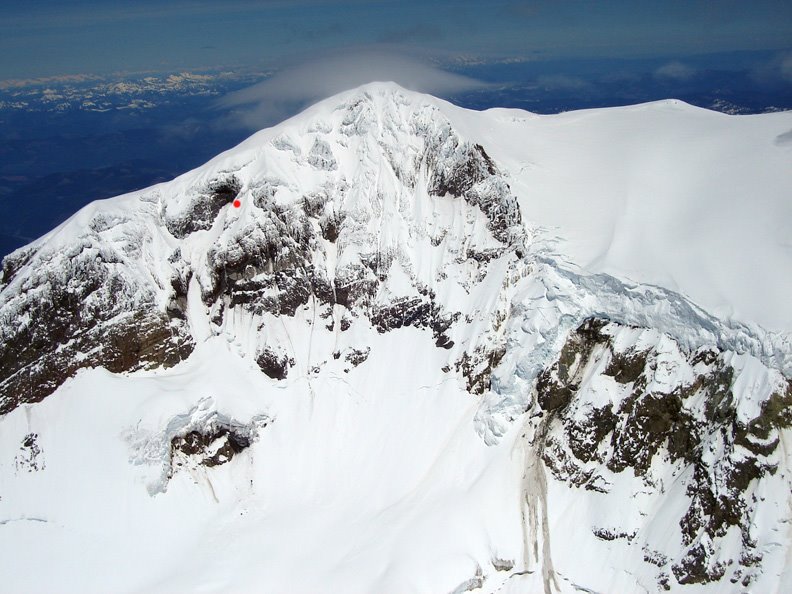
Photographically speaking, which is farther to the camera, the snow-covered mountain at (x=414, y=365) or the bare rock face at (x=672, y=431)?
the snow-covered mountain at (x=414, y=365)

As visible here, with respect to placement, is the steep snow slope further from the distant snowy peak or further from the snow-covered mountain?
the distant snowy peak

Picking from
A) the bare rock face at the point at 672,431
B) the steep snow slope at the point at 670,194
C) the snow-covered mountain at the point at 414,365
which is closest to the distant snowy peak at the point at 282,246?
the snow-covered mountain at the point at 414,365

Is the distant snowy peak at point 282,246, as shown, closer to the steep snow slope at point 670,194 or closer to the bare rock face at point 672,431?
the steep snow slope at point 670,194

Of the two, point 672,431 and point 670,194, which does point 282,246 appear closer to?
point 670,194

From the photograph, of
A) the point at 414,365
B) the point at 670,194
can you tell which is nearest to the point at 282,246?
the point at 414,365

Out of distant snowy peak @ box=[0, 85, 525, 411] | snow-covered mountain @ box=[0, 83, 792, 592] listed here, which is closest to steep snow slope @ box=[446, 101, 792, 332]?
snow-covered mountain @ box=[0, 83, 792, 592]

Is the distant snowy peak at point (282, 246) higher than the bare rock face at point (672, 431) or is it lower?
higher

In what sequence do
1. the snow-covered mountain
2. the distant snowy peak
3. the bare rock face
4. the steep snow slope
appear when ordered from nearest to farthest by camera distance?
1. the bare rock face
2. the snow-covered mountain
3. the steep snow slope
4. the distant snowy peak

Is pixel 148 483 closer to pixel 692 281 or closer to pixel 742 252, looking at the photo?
pixel 692 281
